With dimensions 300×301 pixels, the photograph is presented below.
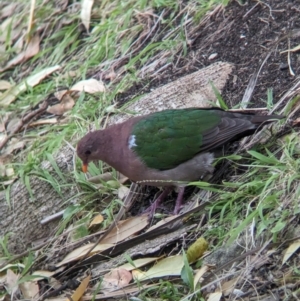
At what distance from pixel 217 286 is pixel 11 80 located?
4.00 meters

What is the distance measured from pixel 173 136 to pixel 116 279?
1088 millimetres

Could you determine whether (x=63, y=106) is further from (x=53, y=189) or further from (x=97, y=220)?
(x=97, y=220)

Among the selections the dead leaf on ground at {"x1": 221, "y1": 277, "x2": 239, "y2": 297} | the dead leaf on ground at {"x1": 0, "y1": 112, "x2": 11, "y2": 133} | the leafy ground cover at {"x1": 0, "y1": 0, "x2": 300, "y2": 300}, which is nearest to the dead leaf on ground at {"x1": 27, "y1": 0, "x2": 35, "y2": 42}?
the leafy ground cover at {"x1": 0, "y1": 0, "x2": 300, "y2": 300}

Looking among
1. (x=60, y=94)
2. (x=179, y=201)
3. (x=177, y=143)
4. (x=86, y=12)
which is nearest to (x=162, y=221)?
(x=179, y=201)

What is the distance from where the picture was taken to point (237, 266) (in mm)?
4586

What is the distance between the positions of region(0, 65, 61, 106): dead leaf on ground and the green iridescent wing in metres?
2.22

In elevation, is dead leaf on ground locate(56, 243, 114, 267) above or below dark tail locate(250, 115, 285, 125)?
below

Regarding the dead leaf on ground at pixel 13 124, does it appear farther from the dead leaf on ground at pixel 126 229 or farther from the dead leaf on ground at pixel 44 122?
the dead leaf on ground at pixel 126 229

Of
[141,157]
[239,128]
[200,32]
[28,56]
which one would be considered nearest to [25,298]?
[141,157]

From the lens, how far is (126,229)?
545 cm

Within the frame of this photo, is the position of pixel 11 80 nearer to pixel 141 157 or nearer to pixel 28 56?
pixel 28 56

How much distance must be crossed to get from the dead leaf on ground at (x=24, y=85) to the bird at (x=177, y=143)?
2.11 m

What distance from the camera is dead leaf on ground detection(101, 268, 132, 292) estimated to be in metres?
4.96

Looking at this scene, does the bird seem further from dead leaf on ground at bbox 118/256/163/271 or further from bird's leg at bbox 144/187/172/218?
dead leaf on ground at bbox 118/256/163/271
